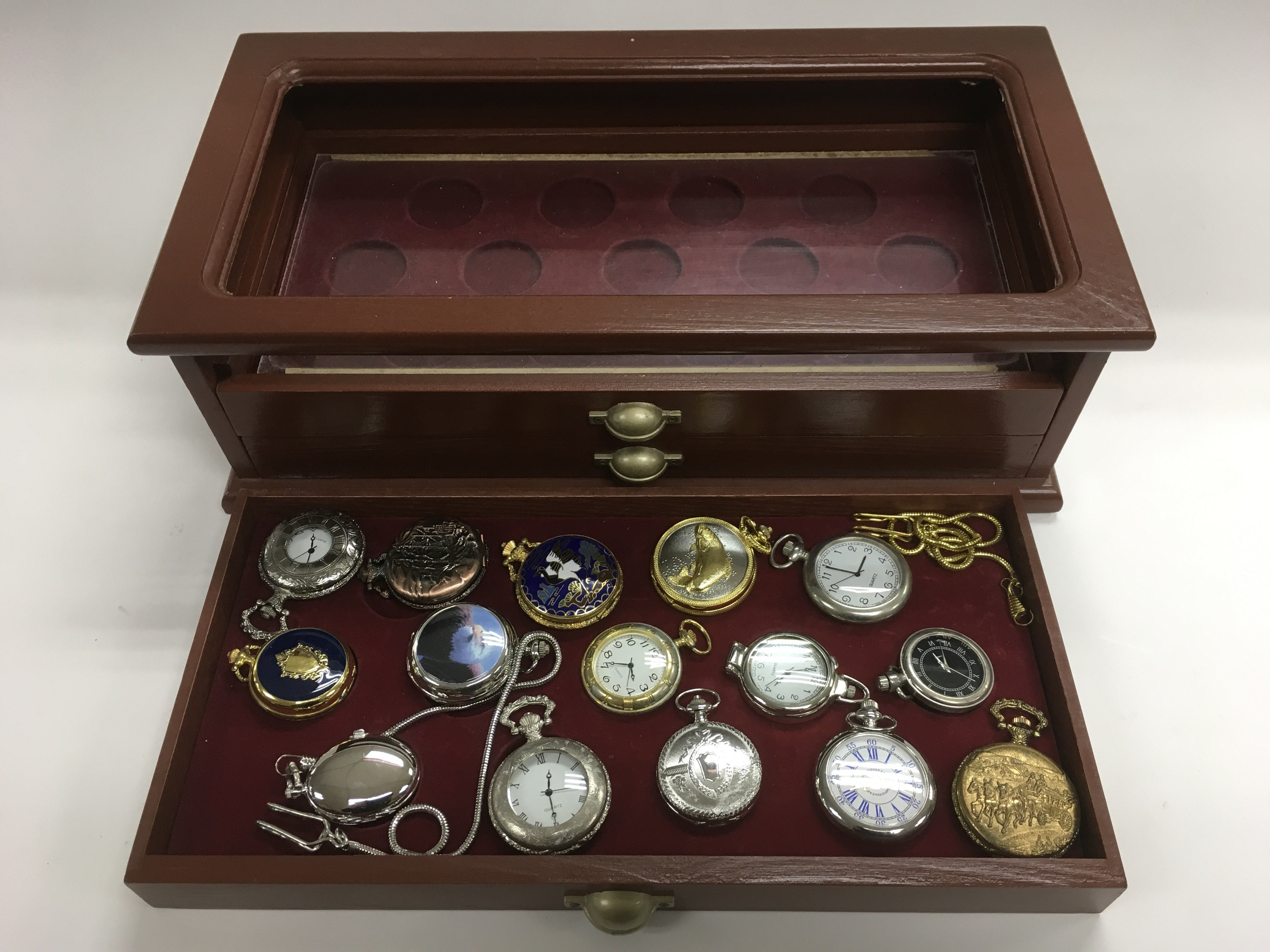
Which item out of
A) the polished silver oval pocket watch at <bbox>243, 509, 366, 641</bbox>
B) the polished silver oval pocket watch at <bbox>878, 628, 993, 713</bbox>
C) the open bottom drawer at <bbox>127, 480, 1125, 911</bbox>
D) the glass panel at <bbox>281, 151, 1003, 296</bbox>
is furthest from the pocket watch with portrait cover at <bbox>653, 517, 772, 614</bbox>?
the polished silver oval pocket watch at <bbox>243, 509, 366, 641</bbox>

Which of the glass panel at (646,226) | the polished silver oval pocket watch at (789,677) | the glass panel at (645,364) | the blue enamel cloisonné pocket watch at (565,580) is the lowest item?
the polished silver oval pocket watch at (789,677)

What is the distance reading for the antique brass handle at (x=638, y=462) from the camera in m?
2.03

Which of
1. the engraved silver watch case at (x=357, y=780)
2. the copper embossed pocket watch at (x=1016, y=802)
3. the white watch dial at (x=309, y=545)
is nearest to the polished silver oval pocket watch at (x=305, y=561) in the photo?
the white watch dial at (x=309, y=545)

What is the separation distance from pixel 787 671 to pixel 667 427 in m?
0.52

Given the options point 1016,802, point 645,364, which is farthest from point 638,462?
point 1016,802

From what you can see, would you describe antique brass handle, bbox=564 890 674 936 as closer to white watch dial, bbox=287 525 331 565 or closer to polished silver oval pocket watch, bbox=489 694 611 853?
polished silver oval pocket watch, bbox=489 694 611 853

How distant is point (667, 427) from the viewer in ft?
6.57

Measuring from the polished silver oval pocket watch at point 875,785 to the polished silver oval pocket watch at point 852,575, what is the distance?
245mm

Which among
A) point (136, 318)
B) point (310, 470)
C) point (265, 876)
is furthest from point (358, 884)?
point (136, 318)

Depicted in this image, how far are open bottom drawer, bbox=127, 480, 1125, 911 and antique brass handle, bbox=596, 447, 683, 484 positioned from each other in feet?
0.20

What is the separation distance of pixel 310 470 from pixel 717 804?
1076 mm

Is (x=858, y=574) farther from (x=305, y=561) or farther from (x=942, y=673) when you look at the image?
(x=305, y=561)

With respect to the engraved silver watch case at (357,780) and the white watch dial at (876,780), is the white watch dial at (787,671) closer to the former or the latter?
the white watch dial at (876,780)

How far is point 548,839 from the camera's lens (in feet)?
5.63
